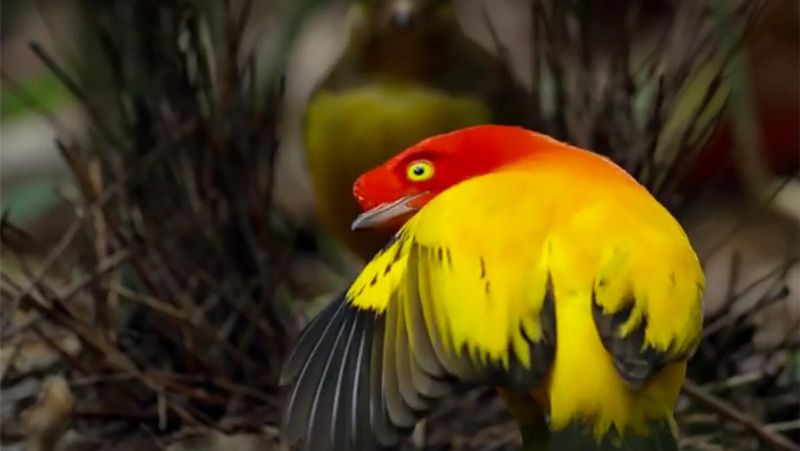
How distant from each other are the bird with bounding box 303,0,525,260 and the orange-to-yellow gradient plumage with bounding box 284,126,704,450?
2.56ft

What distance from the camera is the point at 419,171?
1052 millimetres

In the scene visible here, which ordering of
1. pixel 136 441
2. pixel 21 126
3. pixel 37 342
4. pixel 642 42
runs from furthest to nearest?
pixel 21 126 → pixel 642 42 → pixel 37 342 → pixel 136 441

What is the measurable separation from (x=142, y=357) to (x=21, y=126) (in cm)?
165

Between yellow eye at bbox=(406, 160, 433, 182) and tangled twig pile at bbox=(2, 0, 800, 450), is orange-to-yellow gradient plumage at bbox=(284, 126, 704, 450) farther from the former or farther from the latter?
tangled twig pile at bbox=(2, 0, 800, 450)

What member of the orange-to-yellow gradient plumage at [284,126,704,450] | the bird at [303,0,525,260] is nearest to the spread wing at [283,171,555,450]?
the orange-to-yellow gradient plumage at [284,126,704,450]

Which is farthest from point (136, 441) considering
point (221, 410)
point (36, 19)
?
point (36, 19)

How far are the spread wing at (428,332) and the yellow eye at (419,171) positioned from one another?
4 centimetres

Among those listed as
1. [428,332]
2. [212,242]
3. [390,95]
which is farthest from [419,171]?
[390,95]

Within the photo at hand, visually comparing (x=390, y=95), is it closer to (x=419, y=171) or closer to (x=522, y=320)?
(x=419, y=171)

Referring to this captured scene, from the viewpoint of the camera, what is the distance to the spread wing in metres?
0.94

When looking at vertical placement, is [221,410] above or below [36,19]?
below

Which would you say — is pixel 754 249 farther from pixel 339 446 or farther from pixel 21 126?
pixel 339 446

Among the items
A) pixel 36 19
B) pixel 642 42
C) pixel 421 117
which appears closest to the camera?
pixel 421 117

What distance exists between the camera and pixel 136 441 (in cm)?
146
